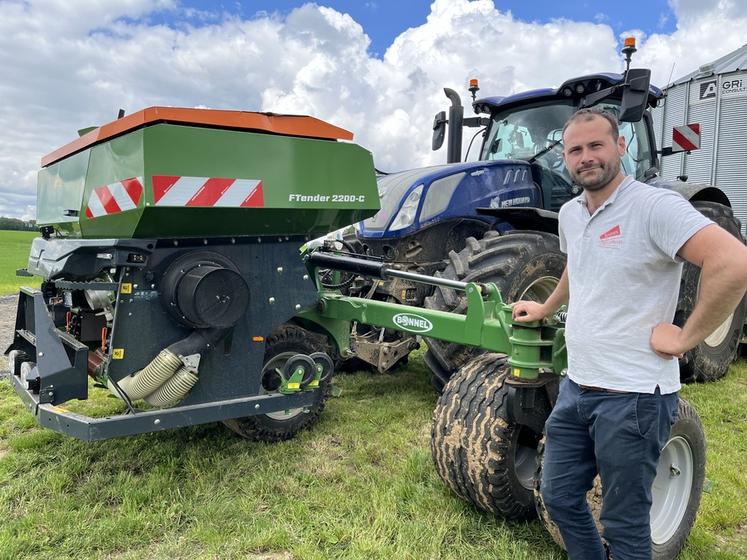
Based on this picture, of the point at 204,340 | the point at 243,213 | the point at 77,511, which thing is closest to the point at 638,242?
the point at 243,213

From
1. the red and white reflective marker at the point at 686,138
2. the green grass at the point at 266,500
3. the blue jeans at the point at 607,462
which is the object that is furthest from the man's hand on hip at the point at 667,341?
the red and white reflective marker at the point at 686,138

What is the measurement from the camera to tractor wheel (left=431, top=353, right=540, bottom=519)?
275 centimetres

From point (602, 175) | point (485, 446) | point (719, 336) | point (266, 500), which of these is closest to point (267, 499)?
point (266, 500)

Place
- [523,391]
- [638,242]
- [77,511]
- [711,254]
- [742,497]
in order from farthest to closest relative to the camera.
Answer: [742,497] → [77,511] → [523,391] → [638,242] → [711,254]

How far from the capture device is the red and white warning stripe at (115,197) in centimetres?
291

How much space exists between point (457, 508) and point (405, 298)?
73.0 inches

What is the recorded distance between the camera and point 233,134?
307 centimetres

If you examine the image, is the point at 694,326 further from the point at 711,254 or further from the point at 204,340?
the point at 204,340

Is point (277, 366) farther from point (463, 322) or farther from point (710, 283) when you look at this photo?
point (710, 283)

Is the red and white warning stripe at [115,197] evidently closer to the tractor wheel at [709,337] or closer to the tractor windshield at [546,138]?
the tractor windshield at [546,138]

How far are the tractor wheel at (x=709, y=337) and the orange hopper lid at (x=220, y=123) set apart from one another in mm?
3182

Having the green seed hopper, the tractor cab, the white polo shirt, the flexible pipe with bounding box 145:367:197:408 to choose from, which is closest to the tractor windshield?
the tractor cab

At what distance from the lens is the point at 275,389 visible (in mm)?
3760

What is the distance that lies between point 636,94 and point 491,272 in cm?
142
